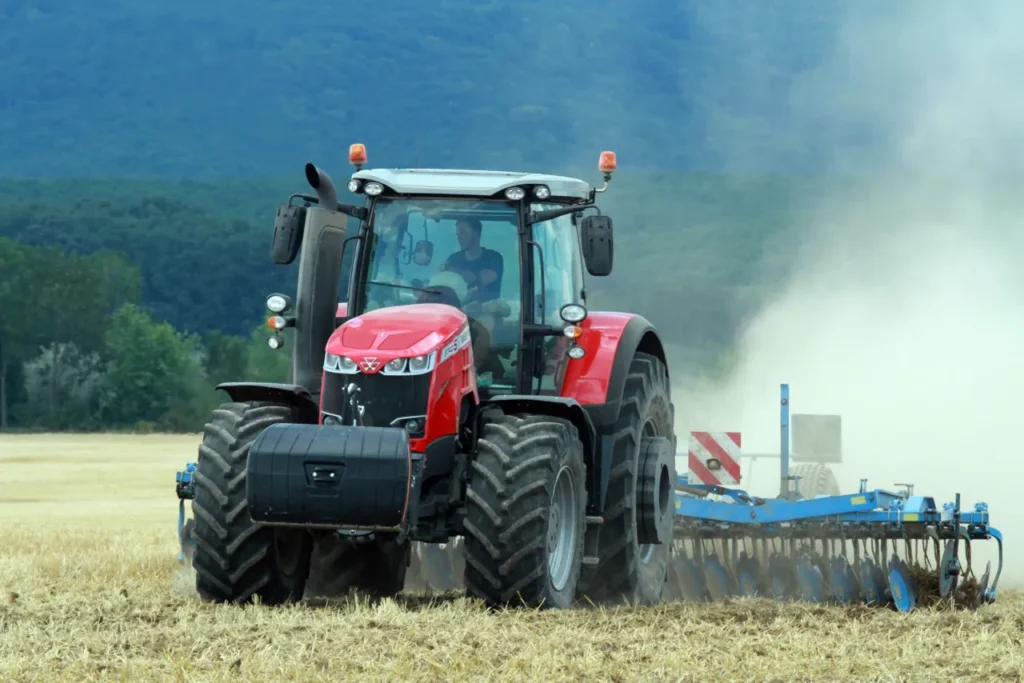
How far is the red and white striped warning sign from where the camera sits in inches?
542

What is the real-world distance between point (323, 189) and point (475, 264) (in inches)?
41.5

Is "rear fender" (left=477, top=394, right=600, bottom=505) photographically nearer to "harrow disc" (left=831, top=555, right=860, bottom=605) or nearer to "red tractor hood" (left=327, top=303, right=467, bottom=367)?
"red tractor hood" (left=327, top=303, right=467, bottom=367)

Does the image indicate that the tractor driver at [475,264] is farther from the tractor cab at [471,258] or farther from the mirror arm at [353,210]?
the mirror arm at [353,210]

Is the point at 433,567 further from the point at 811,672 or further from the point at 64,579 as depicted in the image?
the point at 811,672

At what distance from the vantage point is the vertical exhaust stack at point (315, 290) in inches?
403

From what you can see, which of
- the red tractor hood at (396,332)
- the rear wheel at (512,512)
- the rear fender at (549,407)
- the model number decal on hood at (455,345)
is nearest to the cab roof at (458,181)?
the red tractor hood at (396,332)

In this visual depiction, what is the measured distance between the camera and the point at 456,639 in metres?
7.84

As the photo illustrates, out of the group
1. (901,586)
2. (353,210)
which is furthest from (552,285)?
(901,586)

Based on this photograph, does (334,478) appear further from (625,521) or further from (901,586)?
(901,586)

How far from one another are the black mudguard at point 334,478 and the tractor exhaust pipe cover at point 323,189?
193 cm

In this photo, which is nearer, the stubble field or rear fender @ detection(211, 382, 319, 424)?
the stubble field

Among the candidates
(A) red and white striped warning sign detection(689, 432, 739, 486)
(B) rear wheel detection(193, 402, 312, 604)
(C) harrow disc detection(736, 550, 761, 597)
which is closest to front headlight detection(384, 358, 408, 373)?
(B) rear wheel detection(193, 402, 312, 604)

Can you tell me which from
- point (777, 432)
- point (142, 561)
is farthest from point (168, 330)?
point (142, 561)

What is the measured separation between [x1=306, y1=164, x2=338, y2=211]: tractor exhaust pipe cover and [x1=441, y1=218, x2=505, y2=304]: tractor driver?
31.2 inches
